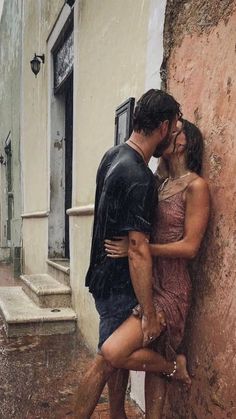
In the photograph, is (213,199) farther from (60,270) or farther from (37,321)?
(60,270)

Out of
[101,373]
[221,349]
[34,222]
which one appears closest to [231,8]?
[221,349]

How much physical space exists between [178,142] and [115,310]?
1073 millimetres

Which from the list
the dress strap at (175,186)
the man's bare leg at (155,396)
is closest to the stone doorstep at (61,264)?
the man's bare leg at (155,396)

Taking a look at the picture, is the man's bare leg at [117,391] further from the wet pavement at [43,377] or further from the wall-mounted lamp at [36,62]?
the wall-mounted lamp at [36,62]

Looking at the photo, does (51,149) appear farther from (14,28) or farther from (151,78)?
(14,28)

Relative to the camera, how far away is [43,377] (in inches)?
155

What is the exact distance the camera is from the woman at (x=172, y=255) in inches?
91.3

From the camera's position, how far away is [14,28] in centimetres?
1187

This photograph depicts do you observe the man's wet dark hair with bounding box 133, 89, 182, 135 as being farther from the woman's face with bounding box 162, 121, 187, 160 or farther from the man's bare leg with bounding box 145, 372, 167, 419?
the man's bare leg with bounding box 145, 372, 167, 419

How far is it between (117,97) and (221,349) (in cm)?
261

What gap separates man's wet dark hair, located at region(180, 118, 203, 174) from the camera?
7.98ft

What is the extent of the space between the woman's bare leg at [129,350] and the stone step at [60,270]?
3.54 metres

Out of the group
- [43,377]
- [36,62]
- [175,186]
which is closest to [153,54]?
[175,186]

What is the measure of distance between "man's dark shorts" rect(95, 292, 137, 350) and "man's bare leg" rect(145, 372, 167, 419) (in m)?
0.43
